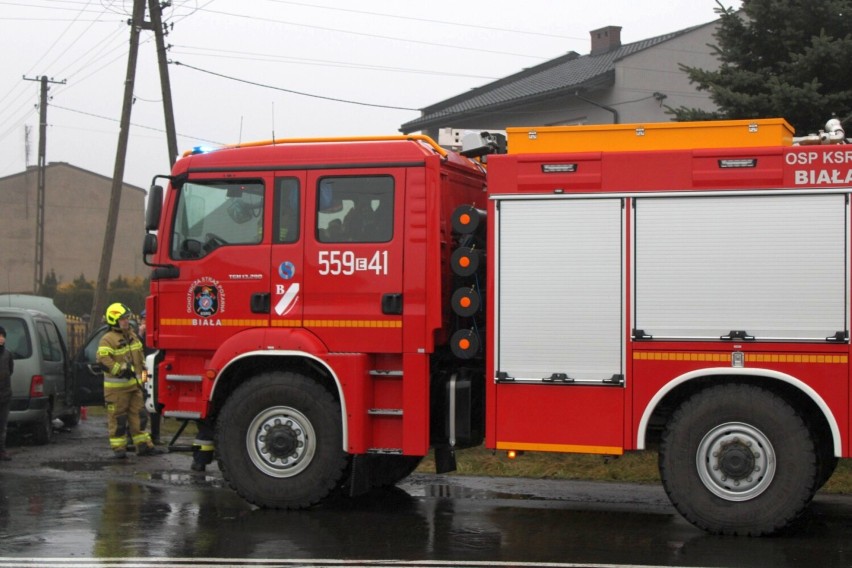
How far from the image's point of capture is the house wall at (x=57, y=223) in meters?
60.8

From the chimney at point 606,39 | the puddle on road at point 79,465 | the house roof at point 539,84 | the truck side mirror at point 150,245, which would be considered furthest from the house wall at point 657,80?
the truck side mirror at point 150,245

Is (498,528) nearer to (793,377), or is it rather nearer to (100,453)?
(793,377)

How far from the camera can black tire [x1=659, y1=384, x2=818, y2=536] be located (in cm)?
787

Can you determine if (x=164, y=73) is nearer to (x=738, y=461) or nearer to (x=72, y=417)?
(x=72, y=417)

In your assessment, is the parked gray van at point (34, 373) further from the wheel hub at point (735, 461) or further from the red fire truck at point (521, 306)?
the wheel hub at point (735, 461)

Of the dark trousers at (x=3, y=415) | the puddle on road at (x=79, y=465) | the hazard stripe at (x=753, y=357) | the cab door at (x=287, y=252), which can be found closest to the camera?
the hazard stripe at (x=753, y=357)

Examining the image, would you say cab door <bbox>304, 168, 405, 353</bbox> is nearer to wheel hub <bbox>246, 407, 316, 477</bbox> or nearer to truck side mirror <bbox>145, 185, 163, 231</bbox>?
wheel hub <bbox>246, 407, 316, 477</bbox>

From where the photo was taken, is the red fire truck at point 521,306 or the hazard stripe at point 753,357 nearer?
the hazard stripe at point 753,357

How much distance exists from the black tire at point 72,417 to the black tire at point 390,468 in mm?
7592

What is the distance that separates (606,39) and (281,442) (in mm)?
29010

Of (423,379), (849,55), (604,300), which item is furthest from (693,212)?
(849,55)

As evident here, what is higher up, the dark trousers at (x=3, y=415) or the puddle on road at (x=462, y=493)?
the dark trousers at (x=3, y=415)

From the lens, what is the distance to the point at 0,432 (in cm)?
1298

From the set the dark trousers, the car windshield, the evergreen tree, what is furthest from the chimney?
the dark trousers
